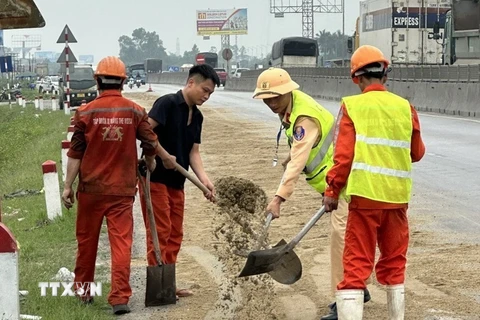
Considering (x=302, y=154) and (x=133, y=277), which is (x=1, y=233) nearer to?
(x=302, y=154)

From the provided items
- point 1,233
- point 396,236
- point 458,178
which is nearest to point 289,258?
point 396,236

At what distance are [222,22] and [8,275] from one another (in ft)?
433

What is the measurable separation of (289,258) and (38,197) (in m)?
8.86

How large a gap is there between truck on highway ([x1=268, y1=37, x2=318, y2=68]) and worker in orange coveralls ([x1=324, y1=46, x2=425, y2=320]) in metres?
61.8

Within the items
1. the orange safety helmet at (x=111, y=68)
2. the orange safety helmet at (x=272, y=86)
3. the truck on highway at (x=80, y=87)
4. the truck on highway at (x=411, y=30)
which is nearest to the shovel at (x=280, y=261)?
the orange safety helmet at (x=272, y=86)

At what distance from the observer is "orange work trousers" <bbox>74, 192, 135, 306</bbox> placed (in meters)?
7.75

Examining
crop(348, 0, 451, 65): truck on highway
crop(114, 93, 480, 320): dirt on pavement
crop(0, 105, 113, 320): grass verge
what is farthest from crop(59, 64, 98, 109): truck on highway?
crop(114, 93, 480, 320): dirt on pavement

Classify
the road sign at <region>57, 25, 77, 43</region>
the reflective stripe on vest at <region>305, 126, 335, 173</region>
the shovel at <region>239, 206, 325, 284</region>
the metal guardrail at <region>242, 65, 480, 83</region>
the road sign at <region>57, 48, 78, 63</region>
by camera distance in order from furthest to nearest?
the road sign at <region>57, 48, 78, 63</region>
the road sign at <region>57, 25, 77, 43</region>
the metal guardrail at <region>242, 65, 480, 83</region>
the reflective stripe on vest at <region>305, 126, 335, 173</region>
the shovel at <region>239, 206, 325, 284</region>

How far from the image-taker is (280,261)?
7359 millimetres

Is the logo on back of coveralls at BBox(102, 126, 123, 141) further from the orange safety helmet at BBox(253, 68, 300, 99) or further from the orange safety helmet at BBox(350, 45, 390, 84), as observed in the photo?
the orange safety helmet at BBox(350, 45, 390, 84)

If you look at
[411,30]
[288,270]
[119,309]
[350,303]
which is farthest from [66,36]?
[350,303]

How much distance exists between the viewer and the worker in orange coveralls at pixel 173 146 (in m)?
8.16

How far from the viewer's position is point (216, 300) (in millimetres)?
8156

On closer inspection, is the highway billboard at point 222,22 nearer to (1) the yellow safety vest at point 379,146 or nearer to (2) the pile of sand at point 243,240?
(2) the pile of sand at point 243,240
